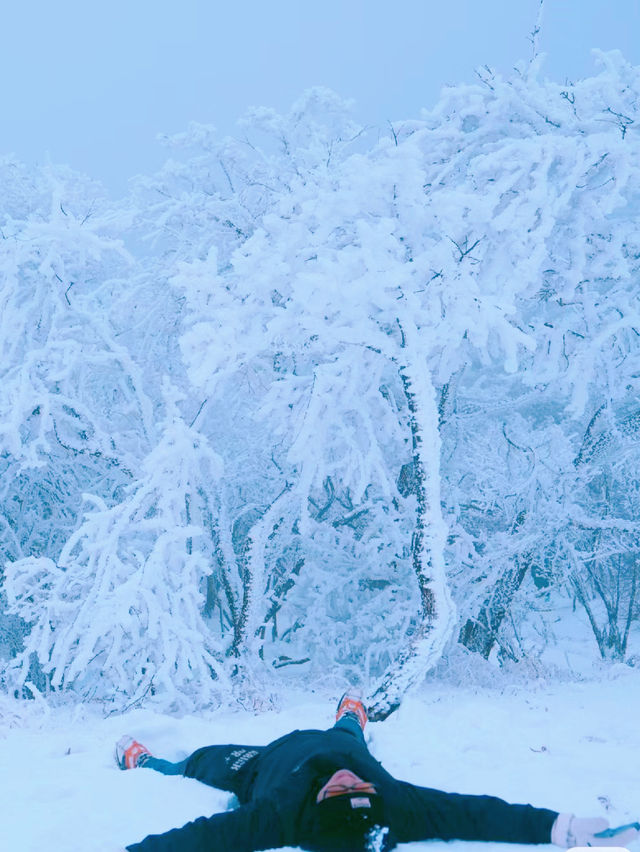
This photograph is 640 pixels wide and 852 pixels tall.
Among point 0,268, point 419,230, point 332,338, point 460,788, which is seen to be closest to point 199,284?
point 332,338

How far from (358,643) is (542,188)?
682 cm

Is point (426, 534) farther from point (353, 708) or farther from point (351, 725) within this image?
point (351, 725)

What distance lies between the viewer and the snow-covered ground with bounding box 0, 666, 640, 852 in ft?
11.1

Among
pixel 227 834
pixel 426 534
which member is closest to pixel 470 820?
pixel 227 834

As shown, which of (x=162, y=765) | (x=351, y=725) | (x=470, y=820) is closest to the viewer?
(x=470, y=820)

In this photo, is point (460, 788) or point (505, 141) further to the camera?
point (505, 141)

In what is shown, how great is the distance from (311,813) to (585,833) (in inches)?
47.9

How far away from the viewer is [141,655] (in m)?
7.20

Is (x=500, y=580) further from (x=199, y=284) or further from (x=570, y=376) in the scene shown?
(x=199, y=284)

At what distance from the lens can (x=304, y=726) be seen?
5188mm

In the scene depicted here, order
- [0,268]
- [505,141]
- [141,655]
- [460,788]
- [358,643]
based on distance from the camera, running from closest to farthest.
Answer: [460,788]
[141,655]
[505,141]
[0,268]
[358,643]

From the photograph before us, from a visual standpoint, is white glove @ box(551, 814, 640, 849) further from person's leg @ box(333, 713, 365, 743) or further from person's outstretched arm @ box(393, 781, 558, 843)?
person's leg @ box(333, 713, 365, 743)

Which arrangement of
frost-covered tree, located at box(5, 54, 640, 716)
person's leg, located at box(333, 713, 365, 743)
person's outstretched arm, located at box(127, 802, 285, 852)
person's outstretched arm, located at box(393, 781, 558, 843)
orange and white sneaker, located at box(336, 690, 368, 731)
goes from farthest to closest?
frost-covered tree, located at box(5, 54, 640, 716) < orange and white sneaker, located at box(336, 690, 368, 731) < person's leg, located at box(333, 713, 365, 743) < person's outstretched arm, located at box(393, 781, 558, 843) < person's outstretched arm, located at box(127, 802, 285, 852)

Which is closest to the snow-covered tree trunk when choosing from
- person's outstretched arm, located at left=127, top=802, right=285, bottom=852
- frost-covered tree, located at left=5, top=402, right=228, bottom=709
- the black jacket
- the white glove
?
frost-covered tree, located at left=5, top=402, right=228, bottom=709
